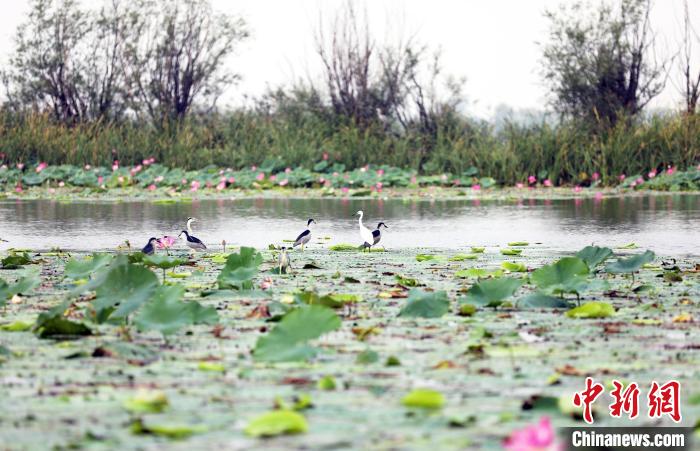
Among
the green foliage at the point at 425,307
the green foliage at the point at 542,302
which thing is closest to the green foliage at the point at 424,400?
the green foliage at the point at 425,307

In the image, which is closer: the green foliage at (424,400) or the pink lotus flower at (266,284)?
the green foliage at (424,400)

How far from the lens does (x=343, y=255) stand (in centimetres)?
797

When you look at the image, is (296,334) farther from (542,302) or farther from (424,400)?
(542,302)

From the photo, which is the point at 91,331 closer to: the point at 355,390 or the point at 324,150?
the point at 355,390

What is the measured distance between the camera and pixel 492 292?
4828 millimetres

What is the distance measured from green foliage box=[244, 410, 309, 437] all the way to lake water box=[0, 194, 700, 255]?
228 inches

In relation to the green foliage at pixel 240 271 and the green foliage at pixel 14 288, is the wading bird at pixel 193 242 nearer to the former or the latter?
the green foliage at pixel 240 271

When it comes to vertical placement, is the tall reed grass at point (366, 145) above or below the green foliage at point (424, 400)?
above

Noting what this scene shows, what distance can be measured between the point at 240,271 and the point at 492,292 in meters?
1.24

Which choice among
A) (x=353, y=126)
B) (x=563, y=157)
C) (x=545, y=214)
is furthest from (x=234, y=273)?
(x=353, y=126)

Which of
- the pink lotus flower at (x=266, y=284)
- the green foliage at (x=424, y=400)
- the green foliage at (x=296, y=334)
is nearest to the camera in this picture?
the green foliage at (x=424, y=400)

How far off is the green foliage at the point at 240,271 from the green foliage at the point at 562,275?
51.0 inches

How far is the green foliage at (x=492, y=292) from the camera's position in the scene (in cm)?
481

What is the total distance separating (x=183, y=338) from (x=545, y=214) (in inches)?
347
